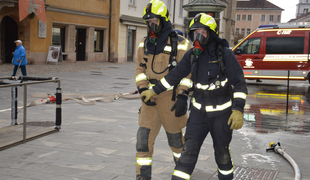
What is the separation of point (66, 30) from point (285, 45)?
15.4 m

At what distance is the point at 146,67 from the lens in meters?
4.00

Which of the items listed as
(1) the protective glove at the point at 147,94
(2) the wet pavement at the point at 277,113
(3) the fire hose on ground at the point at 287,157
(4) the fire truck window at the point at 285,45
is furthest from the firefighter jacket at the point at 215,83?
(4) the fire truck window at the point at 285,45

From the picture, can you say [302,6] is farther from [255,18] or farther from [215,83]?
[215,83]

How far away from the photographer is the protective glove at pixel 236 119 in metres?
3.31

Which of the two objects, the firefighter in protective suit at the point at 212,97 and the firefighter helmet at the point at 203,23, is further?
the firefighter helmet at the point at 203,23

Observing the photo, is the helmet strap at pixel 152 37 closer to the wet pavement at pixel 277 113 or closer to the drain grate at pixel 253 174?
the drain grate at pixel 253 174

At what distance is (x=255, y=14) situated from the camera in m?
101

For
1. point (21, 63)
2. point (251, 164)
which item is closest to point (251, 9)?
point (21, 63)

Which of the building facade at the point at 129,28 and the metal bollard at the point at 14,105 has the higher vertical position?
the building facade at the point at 129,28

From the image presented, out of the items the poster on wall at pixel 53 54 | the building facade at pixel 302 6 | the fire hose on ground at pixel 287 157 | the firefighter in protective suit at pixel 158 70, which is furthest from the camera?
the building facade at pixel 302 6

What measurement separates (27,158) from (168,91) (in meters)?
2.06

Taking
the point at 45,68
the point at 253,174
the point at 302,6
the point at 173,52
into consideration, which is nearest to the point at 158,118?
the point at 173,52

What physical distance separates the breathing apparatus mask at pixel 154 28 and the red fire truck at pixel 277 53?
11210 millimetres

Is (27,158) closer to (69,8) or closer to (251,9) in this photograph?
(69,8)
